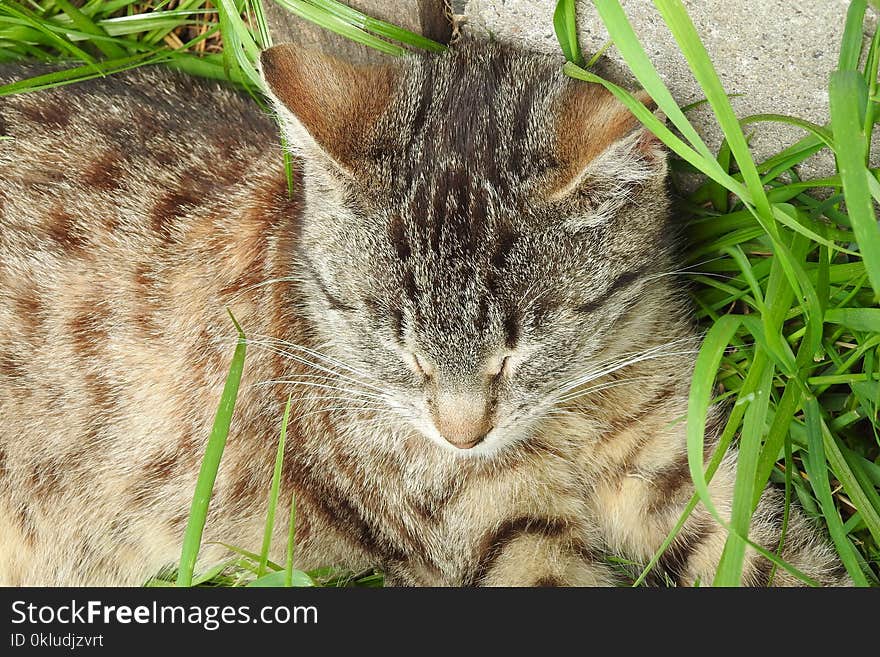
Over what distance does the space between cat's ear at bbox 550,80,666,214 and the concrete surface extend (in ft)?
1.08

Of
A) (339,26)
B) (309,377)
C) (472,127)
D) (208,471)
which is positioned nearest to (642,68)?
(472,127)

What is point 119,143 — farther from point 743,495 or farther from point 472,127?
point 743,495

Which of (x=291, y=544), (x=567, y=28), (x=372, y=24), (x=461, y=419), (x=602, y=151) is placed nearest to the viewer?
(x=602, y=151)

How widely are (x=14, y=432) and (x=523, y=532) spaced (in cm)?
139

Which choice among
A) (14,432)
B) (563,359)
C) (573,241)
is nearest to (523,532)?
(563,359)

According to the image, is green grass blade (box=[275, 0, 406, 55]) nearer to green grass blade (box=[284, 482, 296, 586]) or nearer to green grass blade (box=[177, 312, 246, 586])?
green grass blade (box=[177, 312, 246, 586])

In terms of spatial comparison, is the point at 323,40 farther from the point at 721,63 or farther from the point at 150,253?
the point at 721,63

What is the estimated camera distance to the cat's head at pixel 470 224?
1986mm

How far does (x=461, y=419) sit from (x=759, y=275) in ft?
3.41

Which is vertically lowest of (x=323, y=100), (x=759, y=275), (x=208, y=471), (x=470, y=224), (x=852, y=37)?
(x=208, y=471)

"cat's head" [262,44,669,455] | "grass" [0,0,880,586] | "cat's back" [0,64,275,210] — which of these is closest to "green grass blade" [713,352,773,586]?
"grass" [0,0,880,586]

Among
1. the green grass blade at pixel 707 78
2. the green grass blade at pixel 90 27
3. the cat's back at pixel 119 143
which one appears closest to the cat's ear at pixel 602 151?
the green grass blade at pixel 707 78

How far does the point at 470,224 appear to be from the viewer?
200 centimetres

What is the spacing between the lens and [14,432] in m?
2.46
